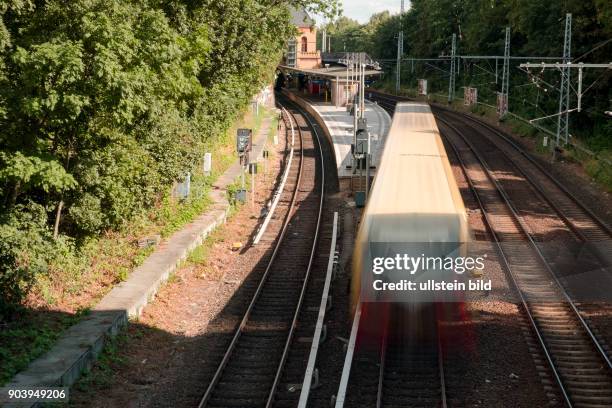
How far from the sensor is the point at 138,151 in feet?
58.9

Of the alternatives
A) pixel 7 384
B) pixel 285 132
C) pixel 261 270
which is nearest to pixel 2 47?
pixel 7 384

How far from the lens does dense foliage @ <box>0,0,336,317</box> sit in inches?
520

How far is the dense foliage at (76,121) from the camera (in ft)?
43.3

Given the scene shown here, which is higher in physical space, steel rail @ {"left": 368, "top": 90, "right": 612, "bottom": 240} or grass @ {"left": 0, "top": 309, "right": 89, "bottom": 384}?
steel rail @ {"left": 368, "top": 90, "right": 612, "bottom": 240}

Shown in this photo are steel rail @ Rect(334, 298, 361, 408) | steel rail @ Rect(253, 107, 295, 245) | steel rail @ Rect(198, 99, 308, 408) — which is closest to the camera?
steel rail @ Rect(334, 298, 361, 408)

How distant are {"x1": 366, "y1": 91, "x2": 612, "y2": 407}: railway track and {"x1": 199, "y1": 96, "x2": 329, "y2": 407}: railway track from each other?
15.5 feet

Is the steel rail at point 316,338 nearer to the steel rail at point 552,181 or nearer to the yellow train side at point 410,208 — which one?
the yellow train side at point 410,208

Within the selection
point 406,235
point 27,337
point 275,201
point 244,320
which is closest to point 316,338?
point 244,320

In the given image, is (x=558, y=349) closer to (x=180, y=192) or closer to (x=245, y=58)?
(x=180, y=192)

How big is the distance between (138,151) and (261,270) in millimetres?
4398

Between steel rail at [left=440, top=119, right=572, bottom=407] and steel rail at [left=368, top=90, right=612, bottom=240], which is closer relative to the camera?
steel rail at [left=440, top=119, right=572, bottom=407]

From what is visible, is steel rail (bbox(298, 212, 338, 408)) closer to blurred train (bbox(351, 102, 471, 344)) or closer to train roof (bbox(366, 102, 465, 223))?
blurred train (bbox(351, 102, 471, 344))

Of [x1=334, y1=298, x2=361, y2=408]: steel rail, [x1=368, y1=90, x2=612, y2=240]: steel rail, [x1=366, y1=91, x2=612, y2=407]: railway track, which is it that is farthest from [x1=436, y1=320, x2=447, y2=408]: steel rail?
[x1=368, y1=90, x2=612, y2=240]: steel rail

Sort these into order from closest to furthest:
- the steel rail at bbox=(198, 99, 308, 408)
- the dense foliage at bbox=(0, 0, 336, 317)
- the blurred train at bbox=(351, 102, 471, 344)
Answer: the steel rail at bbox=(198, 99, 308, 408)
the blurred train at bbox=(351, 102, 471, 344)
the dense foliage at bbox=(0, 0, 336, 317)
